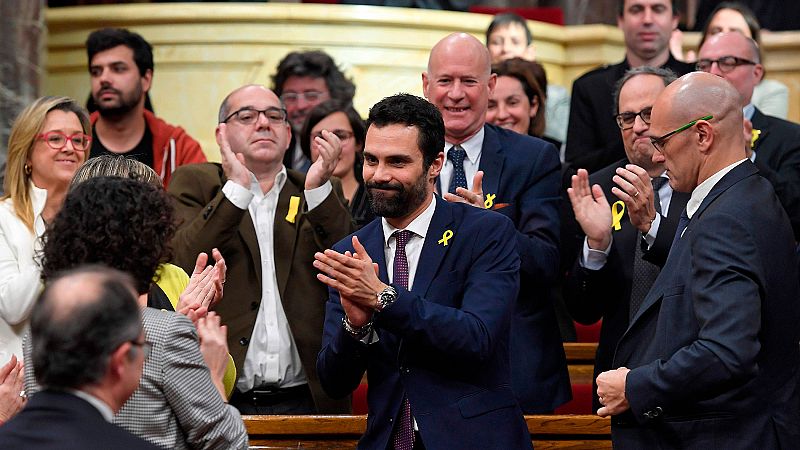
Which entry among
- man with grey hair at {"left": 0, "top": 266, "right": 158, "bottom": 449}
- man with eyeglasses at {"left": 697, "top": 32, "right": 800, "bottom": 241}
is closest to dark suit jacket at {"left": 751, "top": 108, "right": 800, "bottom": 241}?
man with eyeglasses at {"left": 697, "top": 32, "right": 800, "bottom": 241}

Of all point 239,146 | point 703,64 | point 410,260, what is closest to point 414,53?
point 703,64

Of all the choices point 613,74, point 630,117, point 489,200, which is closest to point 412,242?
point 489,200

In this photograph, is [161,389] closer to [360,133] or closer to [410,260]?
[410,260]

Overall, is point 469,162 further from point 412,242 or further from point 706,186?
point 706,186

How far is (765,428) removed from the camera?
3.52m

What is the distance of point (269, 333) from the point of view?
4758 mm

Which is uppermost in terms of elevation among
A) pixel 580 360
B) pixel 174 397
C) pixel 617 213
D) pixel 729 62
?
pixel 729 62

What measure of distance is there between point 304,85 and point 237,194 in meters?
1.83

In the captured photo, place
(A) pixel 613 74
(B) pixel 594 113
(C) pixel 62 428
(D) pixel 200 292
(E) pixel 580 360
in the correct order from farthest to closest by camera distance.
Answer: (A) pixel 613 74, (B) pixel 594 113, (E) pixel 580 360, (D) pixel 200 292, (C) pixel 62 428

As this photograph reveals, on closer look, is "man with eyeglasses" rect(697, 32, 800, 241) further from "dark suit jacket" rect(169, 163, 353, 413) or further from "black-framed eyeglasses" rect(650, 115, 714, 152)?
"dark suit jacket" rect(169, 163, 353, 413)

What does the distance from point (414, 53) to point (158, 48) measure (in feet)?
5.37

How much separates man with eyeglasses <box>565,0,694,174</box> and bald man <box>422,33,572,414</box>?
1455 mm

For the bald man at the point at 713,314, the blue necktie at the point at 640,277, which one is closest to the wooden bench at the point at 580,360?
the blue necktie at the point at 640,277

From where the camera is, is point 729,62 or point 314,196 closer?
point 314,196
